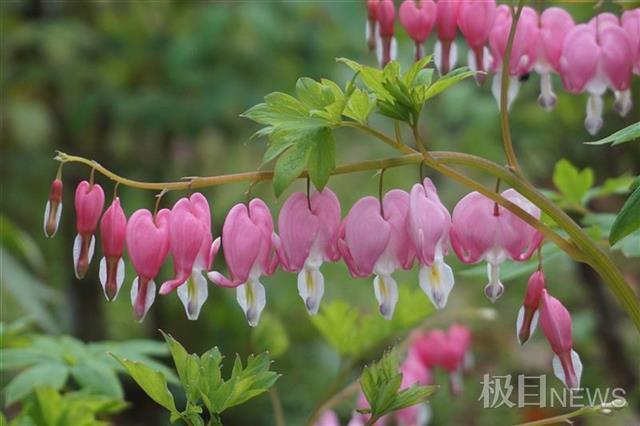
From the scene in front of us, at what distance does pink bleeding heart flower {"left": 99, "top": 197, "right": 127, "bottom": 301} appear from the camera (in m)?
0.77

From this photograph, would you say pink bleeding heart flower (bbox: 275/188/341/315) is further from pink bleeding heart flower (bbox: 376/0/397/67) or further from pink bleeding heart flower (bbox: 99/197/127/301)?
pink bleeding heart flower (bbox: 376/0/397/67)

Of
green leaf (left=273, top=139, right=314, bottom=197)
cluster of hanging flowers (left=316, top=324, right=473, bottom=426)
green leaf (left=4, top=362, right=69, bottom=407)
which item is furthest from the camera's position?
cluster of hanging flowers (left=316, top=324, right=473, bottom=426)

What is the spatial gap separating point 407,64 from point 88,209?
6.05 ft

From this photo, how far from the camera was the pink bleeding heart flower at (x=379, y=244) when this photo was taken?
2.55ft

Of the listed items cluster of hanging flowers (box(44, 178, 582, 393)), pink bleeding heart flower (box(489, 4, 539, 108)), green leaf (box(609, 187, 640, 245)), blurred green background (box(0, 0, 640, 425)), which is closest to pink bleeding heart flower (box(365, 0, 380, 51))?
pink bleeding heart flower (box(489, 4, 539, 108))

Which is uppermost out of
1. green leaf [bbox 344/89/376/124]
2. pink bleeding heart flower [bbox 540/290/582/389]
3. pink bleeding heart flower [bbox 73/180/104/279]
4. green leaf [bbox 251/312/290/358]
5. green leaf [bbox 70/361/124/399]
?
green leaf [bbox 344/89/376/124]

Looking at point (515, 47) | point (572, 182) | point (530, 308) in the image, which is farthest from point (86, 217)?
point (572, 182)

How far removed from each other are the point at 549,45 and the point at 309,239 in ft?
1.20

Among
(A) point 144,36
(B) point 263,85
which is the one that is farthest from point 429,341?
(A) point 144,36

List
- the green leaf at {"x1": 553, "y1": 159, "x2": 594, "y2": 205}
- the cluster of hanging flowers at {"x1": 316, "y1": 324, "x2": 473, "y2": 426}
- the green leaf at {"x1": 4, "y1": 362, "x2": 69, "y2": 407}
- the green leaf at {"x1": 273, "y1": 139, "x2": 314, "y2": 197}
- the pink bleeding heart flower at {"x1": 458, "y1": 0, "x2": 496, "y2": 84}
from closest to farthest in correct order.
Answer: the green leaf at {"x1": 273, "y1": 139, "x2": 314, "y2": 197}, the pink bleeding heart flower at {"x1": 458, "y1": 0, "x2": 496, "y2": 84}, the green leaf at {"x1": 4, "y1": 362, "x2": 69, "y2": 407}, the green leaf at {"x1": 553, "y1": 159, "x2": 594, "y2": 205}, the cluster of hanging flowers at {"x1": 316, "y1": 324, "x2": 473, "y2": 426}

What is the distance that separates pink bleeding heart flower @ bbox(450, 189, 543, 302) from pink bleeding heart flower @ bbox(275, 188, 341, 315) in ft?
0.32

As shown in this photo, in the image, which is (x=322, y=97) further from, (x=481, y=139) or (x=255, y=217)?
(x=481, y=139)

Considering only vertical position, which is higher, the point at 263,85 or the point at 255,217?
the point at 263,85

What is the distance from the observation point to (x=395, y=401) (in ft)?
2.51
